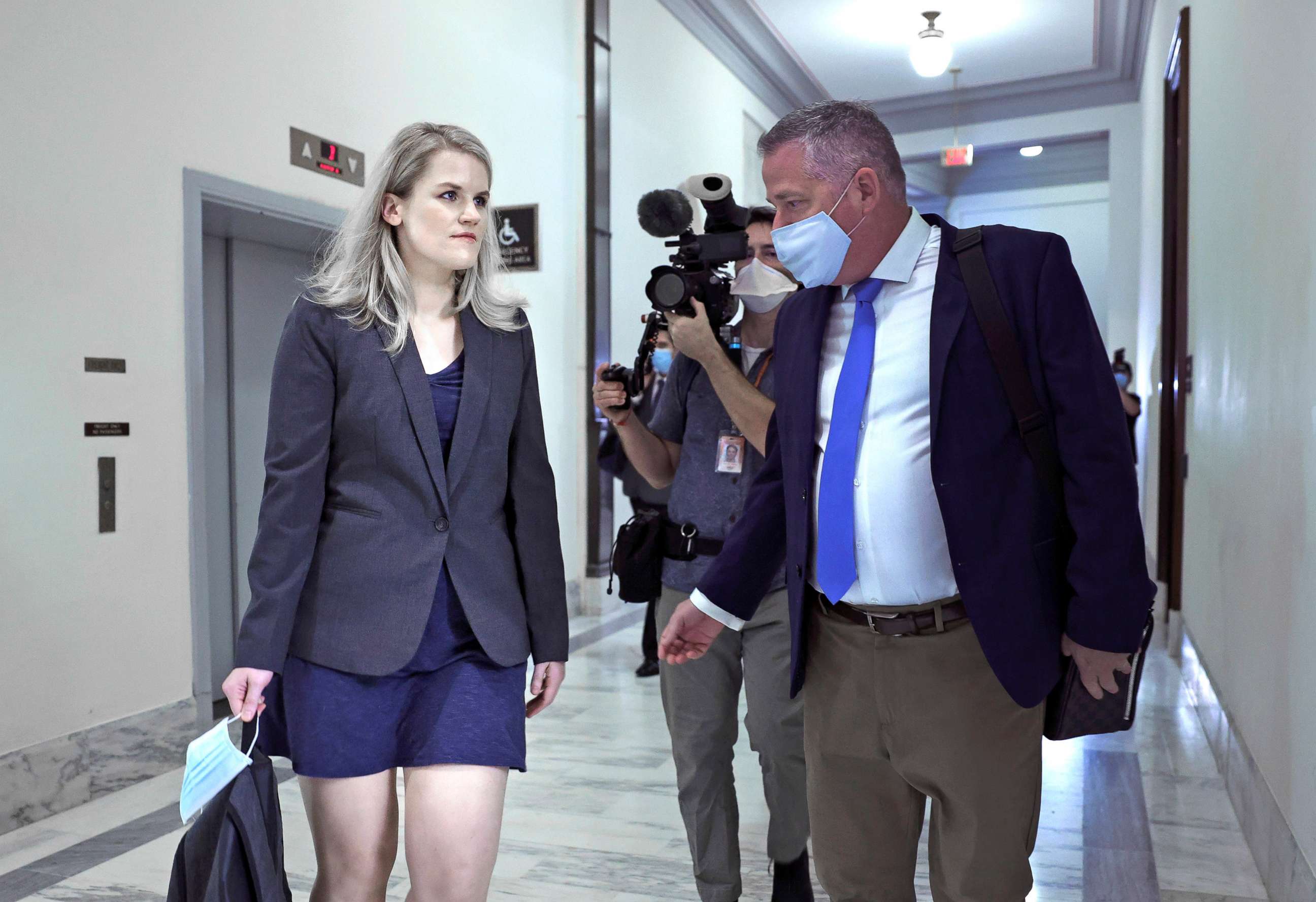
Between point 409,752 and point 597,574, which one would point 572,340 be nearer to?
point 597,574

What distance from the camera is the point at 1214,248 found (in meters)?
4.26

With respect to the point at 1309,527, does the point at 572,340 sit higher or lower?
higher

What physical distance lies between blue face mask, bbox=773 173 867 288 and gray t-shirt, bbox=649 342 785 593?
0.74 m

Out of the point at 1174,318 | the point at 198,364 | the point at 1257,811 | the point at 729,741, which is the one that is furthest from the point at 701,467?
the point at 1174,318

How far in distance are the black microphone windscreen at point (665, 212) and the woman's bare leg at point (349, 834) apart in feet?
4.31

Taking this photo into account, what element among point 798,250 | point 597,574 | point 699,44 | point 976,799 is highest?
point 699,44

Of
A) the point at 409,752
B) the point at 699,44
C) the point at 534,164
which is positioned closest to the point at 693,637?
the point at 409,752

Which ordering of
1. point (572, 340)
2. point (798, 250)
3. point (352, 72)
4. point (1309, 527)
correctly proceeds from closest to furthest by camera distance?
point (798, 250), point (1309, 527), point (352, 72), point (572, 340)

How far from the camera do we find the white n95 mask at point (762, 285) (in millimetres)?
2504

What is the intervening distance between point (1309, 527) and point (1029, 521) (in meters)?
1.13

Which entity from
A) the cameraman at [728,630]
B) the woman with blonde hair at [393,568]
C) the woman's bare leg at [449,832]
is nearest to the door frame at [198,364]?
the cameraman at [728,630]

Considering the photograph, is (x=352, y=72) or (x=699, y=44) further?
(x=699, y=44)

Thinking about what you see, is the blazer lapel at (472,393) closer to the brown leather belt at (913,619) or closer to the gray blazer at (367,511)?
the gray blazer at (367,511)

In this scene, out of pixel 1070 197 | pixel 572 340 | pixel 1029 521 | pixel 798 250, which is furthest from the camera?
pixel 1070 197
